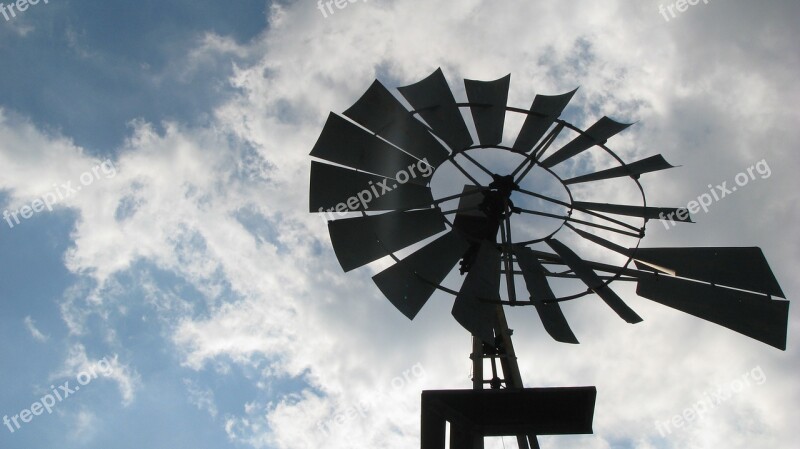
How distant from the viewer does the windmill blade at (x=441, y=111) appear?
4480 millimetres

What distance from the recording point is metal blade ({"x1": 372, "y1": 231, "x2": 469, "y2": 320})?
13.0ft

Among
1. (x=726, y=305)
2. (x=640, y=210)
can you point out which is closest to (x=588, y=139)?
(x=640, y=210)

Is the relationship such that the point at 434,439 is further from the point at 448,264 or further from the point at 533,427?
the point at 448,264

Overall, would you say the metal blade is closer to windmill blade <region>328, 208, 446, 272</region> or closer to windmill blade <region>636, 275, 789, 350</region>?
windmill blade <region>328, 208, 446, 272</region>

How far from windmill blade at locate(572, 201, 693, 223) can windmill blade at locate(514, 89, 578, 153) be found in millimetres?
614

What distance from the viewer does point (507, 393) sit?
3.30 meters

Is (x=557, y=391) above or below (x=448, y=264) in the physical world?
below

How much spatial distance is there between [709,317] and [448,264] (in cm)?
184

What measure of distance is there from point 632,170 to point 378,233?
2.07 meters

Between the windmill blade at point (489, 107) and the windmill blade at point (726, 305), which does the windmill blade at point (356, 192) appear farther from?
the windmill blade at point (726, 305)

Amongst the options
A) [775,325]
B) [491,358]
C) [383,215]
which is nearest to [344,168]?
[383,215]

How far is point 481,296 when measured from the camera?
155 inches

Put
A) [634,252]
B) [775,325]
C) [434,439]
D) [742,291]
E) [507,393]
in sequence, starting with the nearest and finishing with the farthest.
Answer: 1. [507,393]
2. [434,439]
3. [775,325]
4. [742,291]
5. [634,252]

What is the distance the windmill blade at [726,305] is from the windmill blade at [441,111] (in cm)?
173
